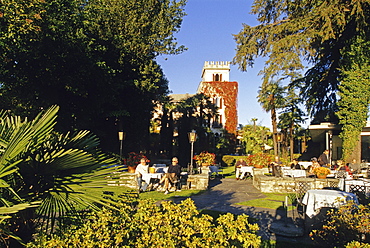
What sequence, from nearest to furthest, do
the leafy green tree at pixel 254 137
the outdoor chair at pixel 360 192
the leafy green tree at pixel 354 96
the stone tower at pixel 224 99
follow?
the outdoor chair at pixel 360 192 < the leafy green tree at pixel 354 96 < the leafy green tree at pixel 254 137 < the stone tower at pixel 224 99

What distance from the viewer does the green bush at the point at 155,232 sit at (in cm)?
278

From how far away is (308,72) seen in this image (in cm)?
2286

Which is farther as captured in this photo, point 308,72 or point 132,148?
point 308,72

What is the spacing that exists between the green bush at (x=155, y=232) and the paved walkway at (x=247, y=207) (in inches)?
104

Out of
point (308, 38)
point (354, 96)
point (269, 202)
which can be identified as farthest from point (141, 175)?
point (354, 96)

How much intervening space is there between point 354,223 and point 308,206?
7.07 feet

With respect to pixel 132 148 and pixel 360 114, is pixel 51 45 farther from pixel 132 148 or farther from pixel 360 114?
pixel 360 114

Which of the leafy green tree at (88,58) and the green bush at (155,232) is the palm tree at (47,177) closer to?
the green bush at (155,232)

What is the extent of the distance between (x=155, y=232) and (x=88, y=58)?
507 inches

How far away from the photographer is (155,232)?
297 cm

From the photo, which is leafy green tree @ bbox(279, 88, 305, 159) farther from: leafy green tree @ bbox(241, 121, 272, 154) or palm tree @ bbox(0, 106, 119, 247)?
palm tree @ bbox(0, 106, 119, 247)

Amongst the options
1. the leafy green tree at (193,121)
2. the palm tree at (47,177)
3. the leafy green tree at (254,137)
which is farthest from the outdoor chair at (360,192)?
the leafy green tree at (254,137)

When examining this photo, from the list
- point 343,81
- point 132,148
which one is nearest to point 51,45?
point 132,148

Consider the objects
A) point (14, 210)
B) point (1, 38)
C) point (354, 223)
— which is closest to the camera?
point (14, 210)
